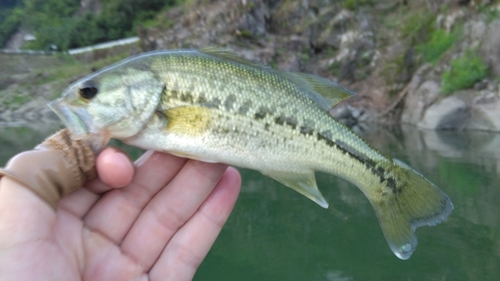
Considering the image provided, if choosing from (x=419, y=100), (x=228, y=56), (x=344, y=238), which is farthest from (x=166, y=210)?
(x=419, y=100)

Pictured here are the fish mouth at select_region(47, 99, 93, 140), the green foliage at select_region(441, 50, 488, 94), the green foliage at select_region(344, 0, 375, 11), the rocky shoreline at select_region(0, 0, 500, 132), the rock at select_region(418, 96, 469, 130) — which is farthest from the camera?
the green foliage at select_region(344, 0, 375, 11)

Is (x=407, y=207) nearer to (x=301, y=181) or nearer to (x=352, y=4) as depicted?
(x=301, y=181)

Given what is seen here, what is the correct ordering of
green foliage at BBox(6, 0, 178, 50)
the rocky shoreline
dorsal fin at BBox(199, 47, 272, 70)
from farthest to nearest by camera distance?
green foliage at BBox(6, 0, 178, 50), the rocky shoreline, dorsal fin at BBox(199, 47, 272, 70)

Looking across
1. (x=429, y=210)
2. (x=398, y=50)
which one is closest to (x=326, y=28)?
(x=398, y=50)

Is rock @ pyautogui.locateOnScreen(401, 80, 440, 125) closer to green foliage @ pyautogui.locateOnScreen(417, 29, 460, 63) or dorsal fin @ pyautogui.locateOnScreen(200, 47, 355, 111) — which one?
green foliage @ pyautogui.locateOnScreen(417, 29, 460, 63)

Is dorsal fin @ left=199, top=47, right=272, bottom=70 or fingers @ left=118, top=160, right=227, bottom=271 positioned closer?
dorsal fin @ left=199, top=47, right=272, bottom=70

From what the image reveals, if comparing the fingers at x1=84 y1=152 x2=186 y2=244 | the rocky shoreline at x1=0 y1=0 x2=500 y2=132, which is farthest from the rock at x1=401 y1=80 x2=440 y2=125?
the fingers at x1=84 y1=152 x2=186 y2=244

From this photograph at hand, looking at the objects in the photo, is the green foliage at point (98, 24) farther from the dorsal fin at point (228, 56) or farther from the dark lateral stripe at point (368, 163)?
the dark lateral stripe at point (368, 163)
